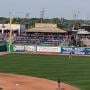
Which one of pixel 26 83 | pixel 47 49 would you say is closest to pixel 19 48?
pixel 47 49

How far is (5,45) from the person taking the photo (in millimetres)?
63531

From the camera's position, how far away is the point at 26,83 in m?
28.4

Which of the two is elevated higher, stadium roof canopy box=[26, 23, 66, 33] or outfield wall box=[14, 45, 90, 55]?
stadium roof canopy box=[26, 23, 66, 33]

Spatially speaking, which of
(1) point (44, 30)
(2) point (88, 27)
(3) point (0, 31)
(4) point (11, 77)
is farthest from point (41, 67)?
(2) point (88, 27)

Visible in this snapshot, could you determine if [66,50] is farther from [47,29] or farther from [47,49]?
[47,29]

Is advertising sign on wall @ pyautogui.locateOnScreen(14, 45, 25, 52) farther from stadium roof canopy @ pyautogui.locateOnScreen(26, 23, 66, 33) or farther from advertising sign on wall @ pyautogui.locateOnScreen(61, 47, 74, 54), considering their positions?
stadium roof canopy @ pyautogui.locateOnScreen(26, 23, 66, 33)

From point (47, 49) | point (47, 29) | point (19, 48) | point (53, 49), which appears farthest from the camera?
point (47, 29)

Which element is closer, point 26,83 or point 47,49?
point 26,83

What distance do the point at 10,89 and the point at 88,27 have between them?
10556 cm

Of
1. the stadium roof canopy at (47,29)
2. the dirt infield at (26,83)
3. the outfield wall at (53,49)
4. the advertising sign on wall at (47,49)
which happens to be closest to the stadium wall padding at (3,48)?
the outfield wall at (53,49)

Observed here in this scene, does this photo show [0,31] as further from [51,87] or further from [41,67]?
[51,87]

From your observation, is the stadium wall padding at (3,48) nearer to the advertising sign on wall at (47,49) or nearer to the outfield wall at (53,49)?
the outfield wall at (53,49)

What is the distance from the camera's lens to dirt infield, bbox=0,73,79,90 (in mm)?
26125

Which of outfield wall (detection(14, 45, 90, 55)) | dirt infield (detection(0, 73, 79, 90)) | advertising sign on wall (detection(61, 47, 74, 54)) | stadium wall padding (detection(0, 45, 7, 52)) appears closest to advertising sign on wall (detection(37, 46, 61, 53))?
outfield wall (detection(14, 45, 90, 55))
